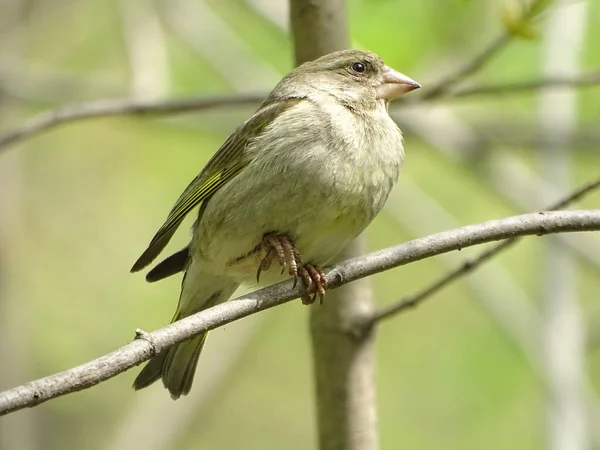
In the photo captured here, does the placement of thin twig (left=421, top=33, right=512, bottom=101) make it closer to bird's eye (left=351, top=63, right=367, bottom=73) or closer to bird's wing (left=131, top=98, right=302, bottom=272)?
bird's eye (left=351, top=63, right=367, bottom=73)

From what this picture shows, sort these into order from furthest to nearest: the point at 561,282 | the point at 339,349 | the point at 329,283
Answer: the point at 561,282, the point at 339,349, the point at 329,283

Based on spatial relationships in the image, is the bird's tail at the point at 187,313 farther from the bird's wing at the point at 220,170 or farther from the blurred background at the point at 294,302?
the blurred background at the point at 294,302

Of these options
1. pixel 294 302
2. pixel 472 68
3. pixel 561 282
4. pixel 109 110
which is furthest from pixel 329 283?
pixel 294 302

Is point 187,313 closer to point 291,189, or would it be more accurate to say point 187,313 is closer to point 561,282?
point 291,189

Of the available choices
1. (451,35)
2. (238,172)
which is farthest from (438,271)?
(238,172)

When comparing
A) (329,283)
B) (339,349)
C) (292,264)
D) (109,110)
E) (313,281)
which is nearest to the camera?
(329,283)

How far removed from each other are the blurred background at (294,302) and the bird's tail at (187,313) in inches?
33.8

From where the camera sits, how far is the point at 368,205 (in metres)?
3.76

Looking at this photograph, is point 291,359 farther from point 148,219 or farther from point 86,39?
point 86,39

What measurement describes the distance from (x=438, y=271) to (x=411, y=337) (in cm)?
66

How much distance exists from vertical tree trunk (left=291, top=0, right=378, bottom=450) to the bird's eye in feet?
1.40

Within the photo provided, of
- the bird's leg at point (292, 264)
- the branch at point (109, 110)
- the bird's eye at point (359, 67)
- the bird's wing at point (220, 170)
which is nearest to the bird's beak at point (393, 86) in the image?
the bird's eye at point (359, 67)

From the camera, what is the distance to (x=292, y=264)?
3654 millimetres

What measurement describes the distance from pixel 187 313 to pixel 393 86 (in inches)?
55.1
